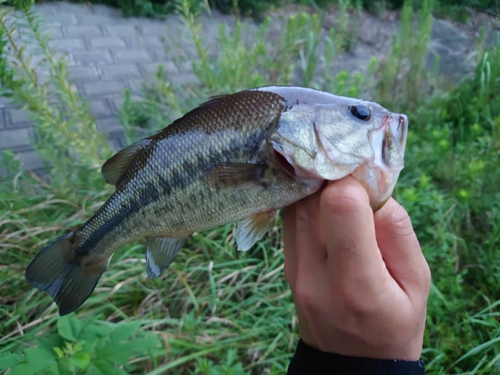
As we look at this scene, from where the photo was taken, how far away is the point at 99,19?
6.47 m

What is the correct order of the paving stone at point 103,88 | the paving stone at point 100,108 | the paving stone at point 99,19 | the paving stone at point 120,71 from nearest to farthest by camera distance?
the paving stone at point 100,108, the paving stone at point 103,88, the paving stone at point 120,71, the paving stone at point 99,19

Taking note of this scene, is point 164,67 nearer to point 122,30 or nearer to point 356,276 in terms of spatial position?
point 122,30

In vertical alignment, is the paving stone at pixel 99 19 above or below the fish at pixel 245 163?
above

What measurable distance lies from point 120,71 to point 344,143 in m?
4.65

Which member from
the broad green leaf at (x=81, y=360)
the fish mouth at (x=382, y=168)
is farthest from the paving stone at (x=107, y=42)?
the fish mouth at (x=382, y=168)

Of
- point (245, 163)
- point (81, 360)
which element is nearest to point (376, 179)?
point (245, 163)

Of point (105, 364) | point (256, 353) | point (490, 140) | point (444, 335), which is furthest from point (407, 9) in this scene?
point (105, 364)

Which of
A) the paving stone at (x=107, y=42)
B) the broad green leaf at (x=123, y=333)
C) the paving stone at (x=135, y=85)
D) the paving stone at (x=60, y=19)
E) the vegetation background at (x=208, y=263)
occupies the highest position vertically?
the paving stone at (x=60, y=19)

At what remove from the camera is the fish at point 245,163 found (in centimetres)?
123

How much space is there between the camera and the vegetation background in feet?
6.52

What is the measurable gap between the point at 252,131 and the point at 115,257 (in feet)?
5.71

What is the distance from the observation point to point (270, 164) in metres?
1.29

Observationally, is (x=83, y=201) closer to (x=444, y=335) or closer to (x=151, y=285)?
(x=151, y=285)

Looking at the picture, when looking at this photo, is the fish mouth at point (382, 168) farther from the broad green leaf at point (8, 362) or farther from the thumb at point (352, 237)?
the broad green leaf at point (8, 362)
